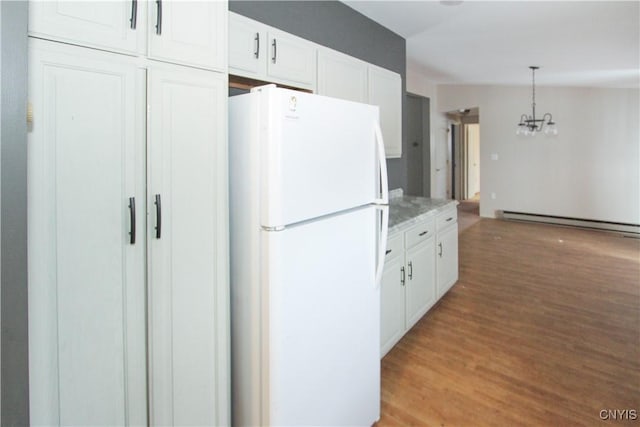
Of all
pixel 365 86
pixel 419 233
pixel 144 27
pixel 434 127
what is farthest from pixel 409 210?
pixel 434 127

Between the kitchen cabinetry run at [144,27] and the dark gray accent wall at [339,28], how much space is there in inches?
40.0

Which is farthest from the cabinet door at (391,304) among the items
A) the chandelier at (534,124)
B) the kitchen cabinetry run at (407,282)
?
the chandelier at (534,124)

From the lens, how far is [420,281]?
2.92 metres

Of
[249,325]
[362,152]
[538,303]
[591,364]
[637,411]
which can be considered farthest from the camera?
[538,303]

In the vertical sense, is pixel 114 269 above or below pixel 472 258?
above

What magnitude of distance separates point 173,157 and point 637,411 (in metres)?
2.58

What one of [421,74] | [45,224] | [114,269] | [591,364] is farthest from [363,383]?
[421,74]

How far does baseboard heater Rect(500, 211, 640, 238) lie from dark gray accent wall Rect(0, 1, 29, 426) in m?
7.77

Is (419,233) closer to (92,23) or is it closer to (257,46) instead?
(257,46)

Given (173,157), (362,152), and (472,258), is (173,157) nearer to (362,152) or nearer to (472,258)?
(362,152)

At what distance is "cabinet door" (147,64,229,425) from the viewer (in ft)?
3.99

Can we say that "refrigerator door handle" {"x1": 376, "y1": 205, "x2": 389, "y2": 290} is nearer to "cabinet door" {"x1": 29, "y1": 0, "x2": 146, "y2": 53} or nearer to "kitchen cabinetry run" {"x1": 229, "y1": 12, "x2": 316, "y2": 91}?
"kitchen cabinetry run" {"x1": 229, "y1": 12, "x2": 316, "y2": 91}

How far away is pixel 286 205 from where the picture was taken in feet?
4.34
